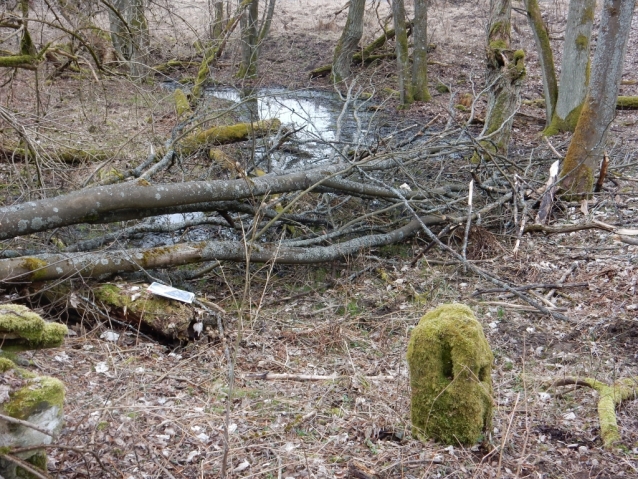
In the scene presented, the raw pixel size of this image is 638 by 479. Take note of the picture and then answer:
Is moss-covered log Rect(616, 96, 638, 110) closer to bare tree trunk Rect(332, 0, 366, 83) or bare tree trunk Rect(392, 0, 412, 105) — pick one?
bare tree trunk Rect(392, 0, 412, 105)

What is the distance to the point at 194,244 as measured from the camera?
620 centimetres

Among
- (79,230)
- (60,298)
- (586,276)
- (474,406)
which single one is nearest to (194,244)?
(60,298)

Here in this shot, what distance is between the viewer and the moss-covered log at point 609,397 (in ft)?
11.7

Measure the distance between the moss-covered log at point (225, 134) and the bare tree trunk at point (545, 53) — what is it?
21.0 feet

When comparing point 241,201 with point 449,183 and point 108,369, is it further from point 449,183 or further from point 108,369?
point 449,183

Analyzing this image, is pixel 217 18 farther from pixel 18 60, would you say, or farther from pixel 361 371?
pixel 361 371

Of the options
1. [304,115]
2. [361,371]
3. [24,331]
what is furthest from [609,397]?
[304,115]

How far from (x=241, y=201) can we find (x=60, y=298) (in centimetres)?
218

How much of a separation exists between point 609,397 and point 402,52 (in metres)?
14.2

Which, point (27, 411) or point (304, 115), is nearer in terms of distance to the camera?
point (27, 411)

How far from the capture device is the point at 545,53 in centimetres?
1338

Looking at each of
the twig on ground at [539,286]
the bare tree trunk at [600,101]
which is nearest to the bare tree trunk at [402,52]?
the bare tree trunk at [600,101]

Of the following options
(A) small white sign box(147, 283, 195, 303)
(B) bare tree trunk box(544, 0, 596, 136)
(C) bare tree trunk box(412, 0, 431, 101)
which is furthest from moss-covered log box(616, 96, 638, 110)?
(A) small white sign box(147, 283, 195, 303)

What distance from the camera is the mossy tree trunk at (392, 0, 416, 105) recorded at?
650 inches
